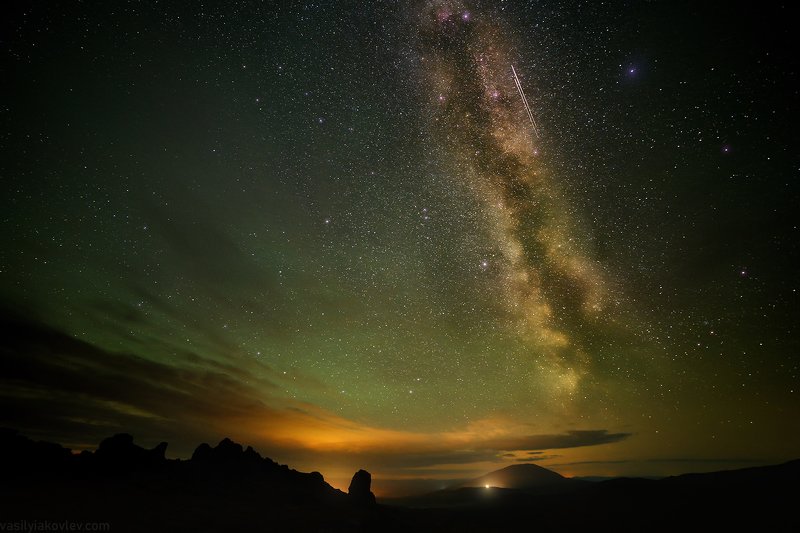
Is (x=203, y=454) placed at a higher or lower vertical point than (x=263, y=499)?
higher

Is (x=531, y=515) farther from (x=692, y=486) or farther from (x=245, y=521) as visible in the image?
(x=245, y=521)

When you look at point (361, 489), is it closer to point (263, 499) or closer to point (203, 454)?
point (263, 499)

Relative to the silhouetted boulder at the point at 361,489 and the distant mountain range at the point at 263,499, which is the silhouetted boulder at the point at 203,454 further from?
the silhouetted boulder at the point at 361,489

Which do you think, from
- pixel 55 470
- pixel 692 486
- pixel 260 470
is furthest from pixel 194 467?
pixel 692 486

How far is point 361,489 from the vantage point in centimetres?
7725

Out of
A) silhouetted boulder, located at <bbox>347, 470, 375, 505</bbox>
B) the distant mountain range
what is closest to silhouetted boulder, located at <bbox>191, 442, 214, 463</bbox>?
the distant mountain range

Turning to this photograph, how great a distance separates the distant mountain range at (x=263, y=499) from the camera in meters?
41.8

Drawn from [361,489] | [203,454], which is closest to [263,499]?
[203,454]

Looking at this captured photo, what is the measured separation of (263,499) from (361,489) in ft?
78.2

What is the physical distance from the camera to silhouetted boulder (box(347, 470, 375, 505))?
75562 millimetres

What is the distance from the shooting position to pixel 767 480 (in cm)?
8669

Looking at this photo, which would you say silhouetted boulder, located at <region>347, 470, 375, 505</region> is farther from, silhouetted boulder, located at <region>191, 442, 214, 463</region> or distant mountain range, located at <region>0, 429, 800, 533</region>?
silhouetted boulder, located at <region>191, 442, 214, 463</region>

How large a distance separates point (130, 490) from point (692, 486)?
123668 mm

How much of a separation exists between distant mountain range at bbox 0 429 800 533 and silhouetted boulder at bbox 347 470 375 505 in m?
0.31
